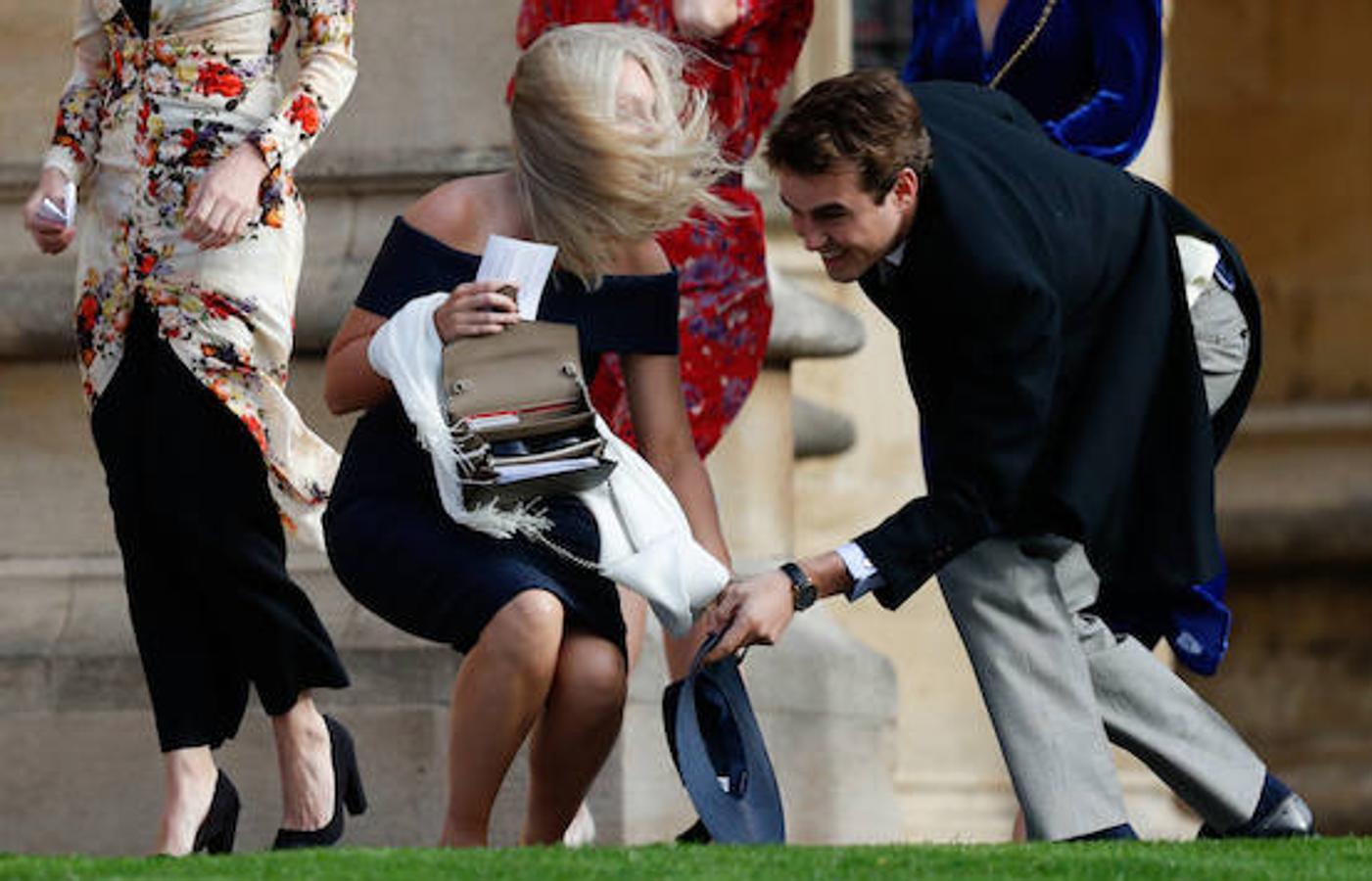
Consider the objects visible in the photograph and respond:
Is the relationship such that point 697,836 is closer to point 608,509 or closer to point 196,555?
point 608,509

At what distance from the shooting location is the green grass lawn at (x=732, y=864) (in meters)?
5.25

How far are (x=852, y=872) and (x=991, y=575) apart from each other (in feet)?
2.97

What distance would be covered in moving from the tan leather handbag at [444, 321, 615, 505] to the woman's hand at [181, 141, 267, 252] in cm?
65

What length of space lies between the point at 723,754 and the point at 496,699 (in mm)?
336

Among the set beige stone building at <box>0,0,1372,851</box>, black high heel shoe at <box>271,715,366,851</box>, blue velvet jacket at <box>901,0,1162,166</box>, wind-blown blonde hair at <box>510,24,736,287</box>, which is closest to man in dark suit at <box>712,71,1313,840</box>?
wind-blown blonde hair at <box>510,24,736,287</box>

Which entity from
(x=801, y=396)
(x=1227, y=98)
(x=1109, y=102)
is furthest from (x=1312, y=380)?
(x=1109, y=102)

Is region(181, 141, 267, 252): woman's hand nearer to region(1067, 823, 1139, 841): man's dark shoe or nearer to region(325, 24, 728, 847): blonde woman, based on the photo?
region(325, 24, 728, 847): blonde woman

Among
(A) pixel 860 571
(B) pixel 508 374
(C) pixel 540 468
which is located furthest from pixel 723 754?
(B) pixel 508 374

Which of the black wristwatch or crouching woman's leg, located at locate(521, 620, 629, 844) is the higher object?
the black wristwatch

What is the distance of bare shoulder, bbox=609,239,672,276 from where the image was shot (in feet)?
20.3

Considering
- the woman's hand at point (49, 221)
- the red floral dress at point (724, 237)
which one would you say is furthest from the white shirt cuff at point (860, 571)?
the woman's hand at point (49, 221)

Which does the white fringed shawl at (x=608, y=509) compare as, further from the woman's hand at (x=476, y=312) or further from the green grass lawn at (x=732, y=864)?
the green grass lawn at (x=732, y=864)

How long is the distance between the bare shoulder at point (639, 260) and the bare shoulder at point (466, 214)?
0.17 meters

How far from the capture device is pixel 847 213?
582 cm
